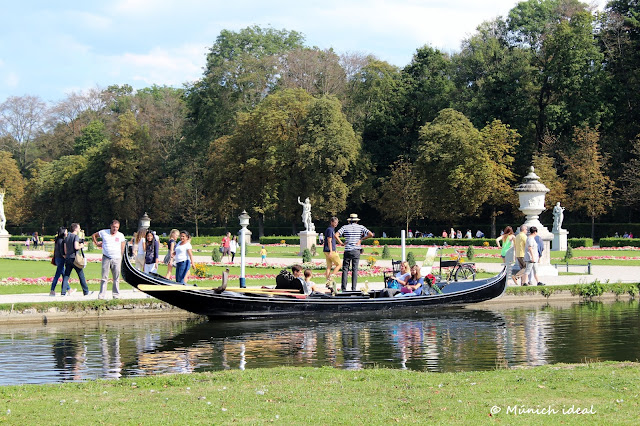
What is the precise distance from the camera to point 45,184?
285 feet

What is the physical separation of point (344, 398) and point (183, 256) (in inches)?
438

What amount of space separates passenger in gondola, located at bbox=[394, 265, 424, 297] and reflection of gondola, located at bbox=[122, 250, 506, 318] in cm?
A: 32

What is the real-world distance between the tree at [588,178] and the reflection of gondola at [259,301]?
42960 millimetres

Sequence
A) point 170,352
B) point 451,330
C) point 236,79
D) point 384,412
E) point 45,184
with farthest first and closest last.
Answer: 1. point 45,184
2. point 236,79
3. point 451,330
4. point 170,352
5. point 384,412

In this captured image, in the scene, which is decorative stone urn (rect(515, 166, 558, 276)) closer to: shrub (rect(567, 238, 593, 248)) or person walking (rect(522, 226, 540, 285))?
person walking (rect(522, 226, 540, 285))

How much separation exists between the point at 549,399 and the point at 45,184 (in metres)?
84.9

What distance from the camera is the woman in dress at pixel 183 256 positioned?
1933 centimetres

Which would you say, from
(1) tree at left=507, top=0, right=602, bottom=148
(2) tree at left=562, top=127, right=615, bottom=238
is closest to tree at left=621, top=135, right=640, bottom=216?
(2) tree at left=562, top=127, right=615, bottom=238

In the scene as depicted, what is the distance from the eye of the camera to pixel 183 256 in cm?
1934

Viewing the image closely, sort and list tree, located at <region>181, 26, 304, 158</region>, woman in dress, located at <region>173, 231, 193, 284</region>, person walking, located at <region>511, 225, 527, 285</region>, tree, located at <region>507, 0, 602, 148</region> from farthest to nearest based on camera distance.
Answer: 1. tree, located at <region>181, 26, 304, 158</region>
2. tree, located at <region>507, 0, 602, 148</region>
3. person walking, located at <region>511, 225, 527, 285</region>
4. woman in dress, located at <region>173, 231, 193, 284</region>

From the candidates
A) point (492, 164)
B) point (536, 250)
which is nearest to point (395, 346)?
point (536, 250)

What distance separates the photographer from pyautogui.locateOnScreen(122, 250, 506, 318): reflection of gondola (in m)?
17.3

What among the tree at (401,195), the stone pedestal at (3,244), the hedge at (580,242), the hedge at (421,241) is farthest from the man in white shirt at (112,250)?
the tree at (401,195)

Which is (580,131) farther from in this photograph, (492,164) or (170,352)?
(170,352)
